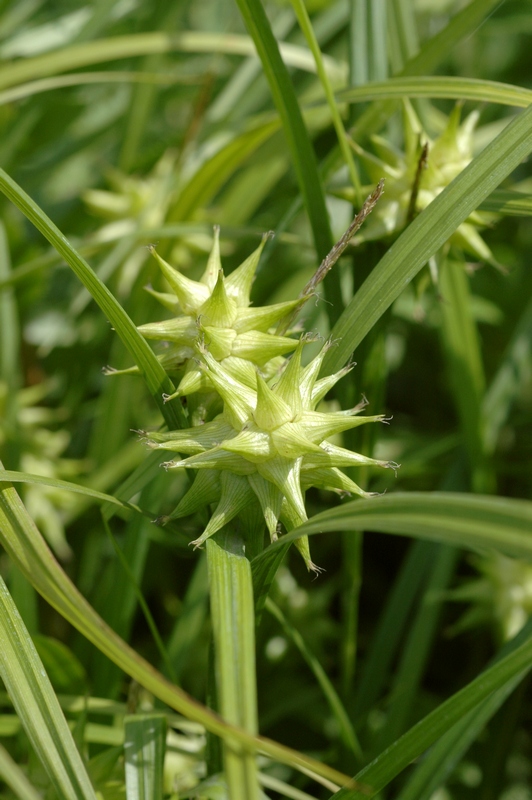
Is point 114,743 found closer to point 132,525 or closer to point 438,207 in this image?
point 132,525

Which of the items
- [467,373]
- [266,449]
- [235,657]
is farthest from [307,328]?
[235,657]

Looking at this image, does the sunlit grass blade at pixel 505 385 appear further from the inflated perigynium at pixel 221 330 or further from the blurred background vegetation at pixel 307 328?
the inflated perigynium at pixel 221 330

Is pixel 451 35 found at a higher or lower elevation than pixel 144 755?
higher

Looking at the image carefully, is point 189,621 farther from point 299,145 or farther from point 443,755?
point 299,145

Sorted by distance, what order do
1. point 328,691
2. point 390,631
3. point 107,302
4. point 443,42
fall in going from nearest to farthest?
1. point 107,302
2. point 328,691
3. point 443,42
4. point 390,631

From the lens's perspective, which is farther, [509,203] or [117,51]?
[117,51]

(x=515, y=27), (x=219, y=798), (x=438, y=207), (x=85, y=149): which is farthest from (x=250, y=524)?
(x=515, y=27)
